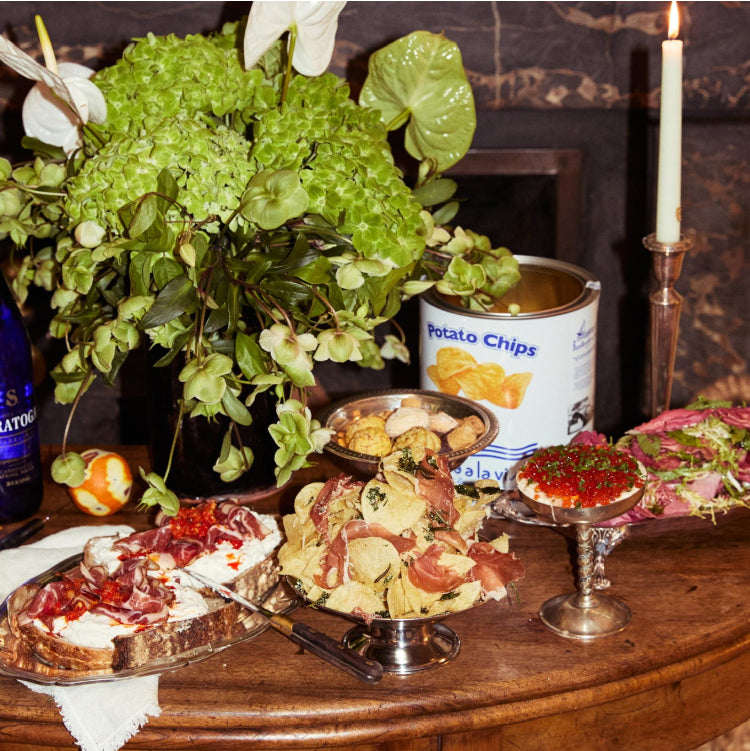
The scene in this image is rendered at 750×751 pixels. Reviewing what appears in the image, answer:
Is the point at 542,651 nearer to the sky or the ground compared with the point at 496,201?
nearer to the ground

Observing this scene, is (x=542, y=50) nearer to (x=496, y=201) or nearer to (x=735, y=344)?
(x=496, y=201)

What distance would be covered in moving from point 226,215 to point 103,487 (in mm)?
419

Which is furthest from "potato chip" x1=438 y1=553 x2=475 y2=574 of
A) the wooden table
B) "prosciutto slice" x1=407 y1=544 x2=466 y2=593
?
the wooden table

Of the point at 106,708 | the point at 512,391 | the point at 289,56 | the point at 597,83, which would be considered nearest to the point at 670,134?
the point at 512,391

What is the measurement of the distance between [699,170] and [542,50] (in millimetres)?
389

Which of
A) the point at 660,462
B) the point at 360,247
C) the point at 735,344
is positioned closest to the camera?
the point at 360,247

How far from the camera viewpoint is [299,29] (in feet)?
3.53

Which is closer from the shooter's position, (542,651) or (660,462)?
(542,651)

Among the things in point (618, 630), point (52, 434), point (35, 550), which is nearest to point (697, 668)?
point (618, 630)

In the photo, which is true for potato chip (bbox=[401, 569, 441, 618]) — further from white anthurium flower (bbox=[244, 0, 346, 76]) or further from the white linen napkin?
white anthurium flower (bbox=[244, 0, 346, 76])

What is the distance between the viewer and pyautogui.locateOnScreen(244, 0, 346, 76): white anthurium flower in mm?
1027

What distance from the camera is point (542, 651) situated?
0.98 metres

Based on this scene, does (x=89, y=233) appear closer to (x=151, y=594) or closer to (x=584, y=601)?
(x=151, y=594)

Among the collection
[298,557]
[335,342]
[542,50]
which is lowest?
[298,557]
